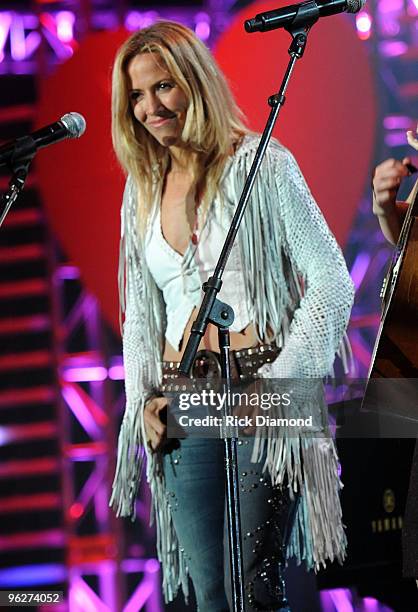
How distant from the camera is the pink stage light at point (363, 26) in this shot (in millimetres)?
2854

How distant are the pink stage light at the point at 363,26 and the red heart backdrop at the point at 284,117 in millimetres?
19

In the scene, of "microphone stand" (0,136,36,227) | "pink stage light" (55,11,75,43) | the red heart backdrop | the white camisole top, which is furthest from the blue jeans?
"pink stage light" (55,11,75,43)

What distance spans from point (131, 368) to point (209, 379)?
0.96 feet

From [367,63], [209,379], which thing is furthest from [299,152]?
[209,379]

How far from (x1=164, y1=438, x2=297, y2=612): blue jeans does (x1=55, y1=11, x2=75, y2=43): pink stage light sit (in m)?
1.52

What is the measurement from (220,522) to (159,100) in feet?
3.55

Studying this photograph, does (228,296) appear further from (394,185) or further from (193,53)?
(193,53)

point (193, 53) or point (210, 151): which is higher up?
point (193, 53)

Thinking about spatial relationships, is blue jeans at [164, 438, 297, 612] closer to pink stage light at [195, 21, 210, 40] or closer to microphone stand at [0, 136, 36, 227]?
microphone stand at [0, 136, 36, 227]

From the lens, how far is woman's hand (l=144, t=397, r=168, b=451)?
229 cm

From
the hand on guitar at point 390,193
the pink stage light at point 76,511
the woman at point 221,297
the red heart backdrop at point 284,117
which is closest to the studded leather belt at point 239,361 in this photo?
the woman at point 221,297

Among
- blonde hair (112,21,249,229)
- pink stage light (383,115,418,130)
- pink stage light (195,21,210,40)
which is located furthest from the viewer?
pink stage light (195,21,210,40)

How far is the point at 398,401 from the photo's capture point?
1.84 metres

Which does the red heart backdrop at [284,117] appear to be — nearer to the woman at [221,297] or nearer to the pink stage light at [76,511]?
the woman at [221,297]
